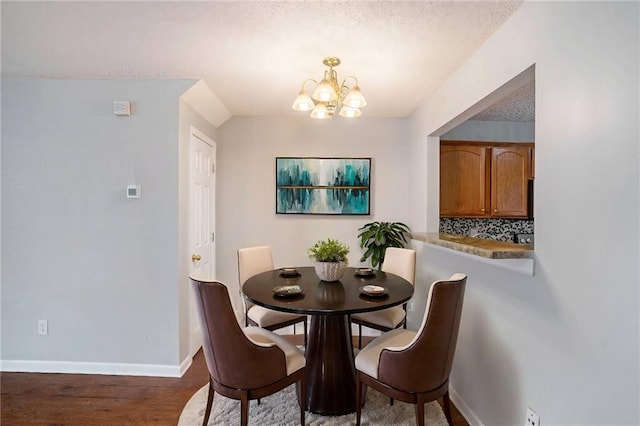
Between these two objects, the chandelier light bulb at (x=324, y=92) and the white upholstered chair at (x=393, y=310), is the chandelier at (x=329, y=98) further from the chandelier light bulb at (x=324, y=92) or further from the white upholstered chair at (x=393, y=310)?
the white upholstered chair at (x=393, y=310)

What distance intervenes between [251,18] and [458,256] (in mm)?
2044

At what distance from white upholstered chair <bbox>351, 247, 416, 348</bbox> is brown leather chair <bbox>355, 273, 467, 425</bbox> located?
0.63 m

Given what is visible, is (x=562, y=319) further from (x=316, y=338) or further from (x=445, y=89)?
(x=445, y=89)

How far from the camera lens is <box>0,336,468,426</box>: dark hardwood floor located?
84.1 inches

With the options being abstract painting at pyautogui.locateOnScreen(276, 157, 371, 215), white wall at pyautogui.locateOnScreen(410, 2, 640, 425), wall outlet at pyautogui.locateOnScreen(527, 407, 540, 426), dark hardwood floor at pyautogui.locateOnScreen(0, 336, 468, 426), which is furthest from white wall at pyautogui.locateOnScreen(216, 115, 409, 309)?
wall outlet at pyautogui.locateOnScreen(527, 407, 540, 426)

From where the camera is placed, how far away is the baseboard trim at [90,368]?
2.71m

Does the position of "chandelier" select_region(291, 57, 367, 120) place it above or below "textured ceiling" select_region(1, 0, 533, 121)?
below

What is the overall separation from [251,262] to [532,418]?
2209mm

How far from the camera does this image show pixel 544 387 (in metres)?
1.48

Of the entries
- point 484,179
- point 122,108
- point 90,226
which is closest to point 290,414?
point 90,226

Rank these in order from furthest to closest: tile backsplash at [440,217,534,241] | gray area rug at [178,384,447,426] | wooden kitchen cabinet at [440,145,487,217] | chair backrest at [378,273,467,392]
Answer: tile backsplash at [440,217,534,241]
wooden kitchen cabinet at [440,145,487,217]
gray area rug at [178,384,447,426]
chair backrest at [378,273,467,392]

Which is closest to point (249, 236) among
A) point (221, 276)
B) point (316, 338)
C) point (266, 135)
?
point (221, 276)

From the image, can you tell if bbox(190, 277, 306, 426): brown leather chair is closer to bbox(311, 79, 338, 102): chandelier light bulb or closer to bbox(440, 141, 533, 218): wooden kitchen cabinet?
bbox(311, 79, 338, 102): chandelier light bulb

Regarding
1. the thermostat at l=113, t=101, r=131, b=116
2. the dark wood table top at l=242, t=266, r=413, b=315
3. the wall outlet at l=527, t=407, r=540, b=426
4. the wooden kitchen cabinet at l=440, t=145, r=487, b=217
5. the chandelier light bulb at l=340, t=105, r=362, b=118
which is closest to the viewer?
A: the wall outlet at l=527, t=407, r=540, b=426
